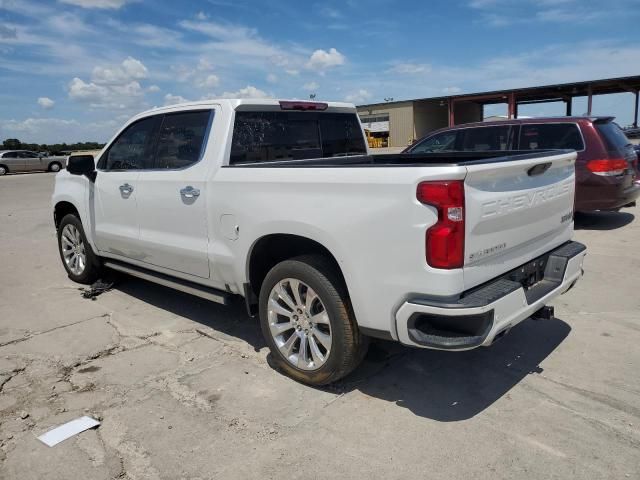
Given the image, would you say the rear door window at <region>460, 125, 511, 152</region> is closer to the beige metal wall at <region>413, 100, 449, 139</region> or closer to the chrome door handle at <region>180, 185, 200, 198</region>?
the chrome door handle at <region>180, 185, 200, 198</region>

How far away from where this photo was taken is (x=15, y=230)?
10656 millimetres

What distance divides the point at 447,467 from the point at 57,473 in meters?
2.03

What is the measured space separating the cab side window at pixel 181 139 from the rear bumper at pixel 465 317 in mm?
2245

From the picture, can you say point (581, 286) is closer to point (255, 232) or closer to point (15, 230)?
point (255, 232)

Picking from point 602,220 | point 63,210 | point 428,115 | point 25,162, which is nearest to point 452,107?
point 428,115

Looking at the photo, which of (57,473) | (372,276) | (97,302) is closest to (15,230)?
(97,302)

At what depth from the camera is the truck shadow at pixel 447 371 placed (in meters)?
3.34

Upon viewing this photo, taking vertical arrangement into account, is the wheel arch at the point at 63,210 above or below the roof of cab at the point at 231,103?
below

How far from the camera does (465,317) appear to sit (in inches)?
109

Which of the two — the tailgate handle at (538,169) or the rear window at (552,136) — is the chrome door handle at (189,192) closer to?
the tailgate handle at (538,169)

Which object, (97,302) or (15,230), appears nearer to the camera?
(97,302)

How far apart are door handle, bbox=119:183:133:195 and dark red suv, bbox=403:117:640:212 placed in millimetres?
5278

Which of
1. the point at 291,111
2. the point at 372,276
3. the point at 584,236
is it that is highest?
the point at 291,111

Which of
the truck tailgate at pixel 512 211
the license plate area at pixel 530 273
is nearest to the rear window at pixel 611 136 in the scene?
the truck tailgate at pixel 512 211
